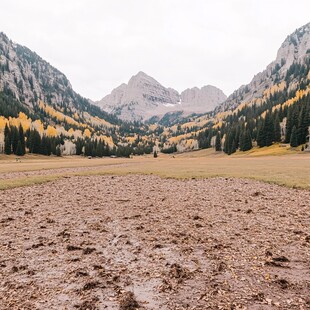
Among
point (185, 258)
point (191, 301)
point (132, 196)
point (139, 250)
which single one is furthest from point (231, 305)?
point (132, 196)

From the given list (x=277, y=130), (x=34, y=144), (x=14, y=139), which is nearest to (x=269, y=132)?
(x=277, y=130)

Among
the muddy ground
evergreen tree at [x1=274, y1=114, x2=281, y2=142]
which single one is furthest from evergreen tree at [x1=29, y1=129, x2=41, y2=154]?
the muddy ground

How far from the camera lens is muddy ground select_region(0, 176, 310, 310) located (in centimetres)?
728

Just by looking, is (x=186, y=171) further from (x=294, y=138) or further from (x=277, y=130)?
(x=277, y=130)

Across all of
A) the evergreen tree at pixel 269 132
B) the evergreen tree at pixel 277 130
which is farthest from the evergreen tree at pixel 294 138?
the evergreen tree at pixel 277 130

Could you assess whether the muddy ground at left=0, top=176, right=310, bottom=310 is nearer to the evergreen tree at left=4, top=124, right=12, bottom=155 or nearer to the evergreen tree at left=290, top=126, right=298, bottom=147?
the evergreen tree at left=290, top=126, right=298, bottom=147

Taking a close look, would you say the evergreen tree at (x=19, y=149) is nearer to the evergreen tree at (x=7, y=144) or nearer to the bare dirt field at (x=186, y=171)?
the evergreen tree at (x=7, y=144)

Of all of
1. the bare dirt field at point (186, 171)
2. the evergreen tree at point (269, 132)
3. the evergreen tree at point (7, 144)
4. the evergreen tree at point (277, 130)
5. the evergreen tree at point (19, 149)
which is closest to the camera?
the bare dirt field at point (186, 171)

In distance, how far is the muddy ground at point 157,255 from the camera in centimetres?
728

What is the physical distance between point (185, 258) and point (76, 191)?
67.4ft

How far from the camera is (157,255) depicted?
418 inches

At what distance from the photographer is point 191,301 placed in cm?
708

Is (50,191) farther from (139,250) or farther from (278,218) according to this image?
(278,218)

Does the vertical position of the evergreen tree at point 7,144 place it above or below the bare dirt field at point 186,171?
above
